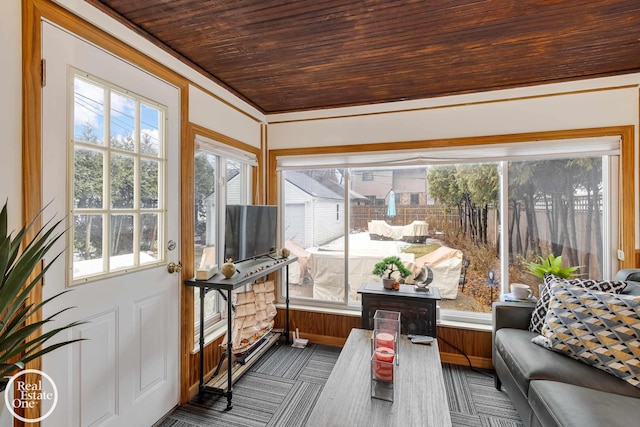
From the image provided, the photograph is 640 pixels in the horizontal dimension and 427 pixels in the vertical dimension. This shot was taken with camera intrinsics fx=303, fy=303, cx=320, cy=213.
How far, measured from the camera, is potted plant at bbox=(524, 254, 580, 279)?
2375 millimetres

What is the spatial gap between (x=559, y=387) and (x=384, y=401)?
0.90 meters

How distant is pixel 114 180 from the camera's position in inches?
66.2

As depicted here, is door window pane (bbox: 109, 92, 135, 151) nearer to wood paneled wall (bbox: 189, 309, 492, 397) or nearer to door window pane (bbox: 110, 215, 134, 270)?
door window pane (bbox: 110, 215, 134, 270)

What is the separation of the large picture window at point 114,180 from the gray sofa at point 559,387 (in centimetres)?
230

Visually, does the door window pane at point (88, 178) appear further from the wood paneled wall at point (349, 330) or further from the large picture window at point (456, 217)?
the wood paneled wall at point (349, 330)

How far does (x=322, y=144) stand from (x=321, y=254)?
1.17 metres

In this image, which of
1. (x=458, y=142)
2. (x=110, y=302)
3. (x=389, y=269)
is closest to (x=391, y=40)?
(x=458, y=142)

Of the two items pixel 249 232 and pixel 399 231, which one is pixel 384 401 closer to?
pixel 249 232

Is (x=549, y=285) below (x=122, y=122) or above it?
below

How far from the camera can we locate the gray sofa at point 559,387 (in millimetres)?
1330

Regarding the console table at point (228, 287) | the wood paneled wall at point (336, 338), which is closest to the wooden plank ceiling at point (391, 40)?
the console table at point (228, 287)

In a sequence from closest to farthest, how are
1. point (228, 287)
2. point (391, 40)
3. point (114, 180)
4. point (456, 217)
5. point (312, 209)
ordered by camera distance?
point (114, 180), point (391, 40), point (228, 287), point (456, 217), point (312, 209)

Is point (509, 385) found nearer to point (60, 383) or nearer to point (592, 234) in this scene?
point (592, 234)

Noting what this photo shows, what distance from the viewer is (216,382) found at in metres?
2.29
